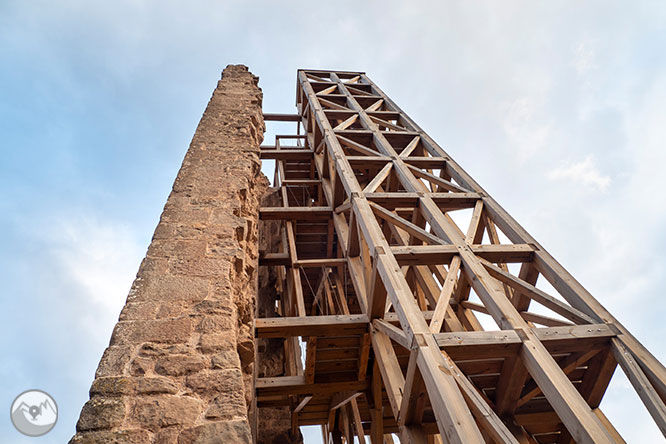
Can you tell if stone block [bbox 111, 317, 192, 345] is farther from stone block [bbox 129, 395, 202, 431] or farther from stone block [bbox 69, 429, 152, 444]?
stone block [bbox 69, 429, 152, 444]

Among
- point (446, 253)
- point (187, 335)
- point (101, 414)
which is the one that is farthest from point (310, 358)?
point (101, 414)

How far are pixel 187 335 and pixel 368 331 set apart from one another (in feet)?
8.66

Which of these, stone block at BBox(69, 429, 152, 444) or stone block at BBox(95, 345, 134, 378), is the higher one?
stone block at BBox(95, 345, 134, 378)

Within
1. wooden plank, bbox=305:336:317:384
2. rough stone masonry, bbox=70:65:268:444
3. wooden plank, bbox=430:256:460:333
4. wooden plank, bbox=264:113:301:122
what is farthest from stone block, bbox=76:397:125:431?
wooden plank, bbox=264:113:301:122

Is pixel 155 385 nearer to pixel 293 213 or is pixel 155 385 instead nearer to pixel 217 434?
pixel 217 434

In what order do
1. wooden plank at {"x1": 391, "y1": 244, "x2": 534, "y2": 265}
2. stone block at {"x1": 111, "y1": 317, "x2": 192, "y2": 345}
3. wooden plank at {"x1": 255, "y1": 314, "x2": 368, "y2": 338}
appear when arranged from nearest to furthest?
stone block at {"x1": 111, "y1": 317, "x2": 192, "y2": 345}, wooden plank at {"x1": 391, "y1": 244, "x2": 534, "y2": 265}, wooden plank at {"x1": 255, "y1": 314, "x2": 368, "y2": 338}

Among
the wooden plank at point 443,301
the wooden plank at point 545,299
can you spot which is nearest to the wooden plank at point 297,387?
the wooden plank at point 443,301

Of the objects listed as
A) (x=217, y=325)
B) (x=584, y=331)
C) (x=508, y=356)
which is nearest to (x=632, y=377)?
(x=584, y=331)

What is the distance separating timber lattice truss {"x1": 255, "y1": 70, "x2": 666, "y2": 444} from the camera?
3004mm

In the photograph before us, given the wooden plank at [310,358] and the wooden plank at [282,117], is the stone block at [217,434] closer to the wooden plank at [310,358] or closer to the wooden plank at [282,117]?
the wooden plank at [310,358]

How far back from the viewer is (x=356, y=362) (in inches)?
231

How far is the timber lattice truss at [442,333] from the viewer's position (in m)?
3.00

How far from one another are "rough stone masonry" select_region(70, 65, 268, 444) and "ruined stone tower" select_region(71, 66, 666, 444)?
0.04 ft

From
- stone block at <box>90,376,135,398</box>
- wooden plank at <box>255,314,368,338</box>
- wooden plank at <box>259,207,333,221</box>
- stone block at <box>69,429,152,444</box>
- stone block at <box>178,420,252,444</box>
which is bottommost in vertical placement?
stone block at <box>69,429,152,444</box>
